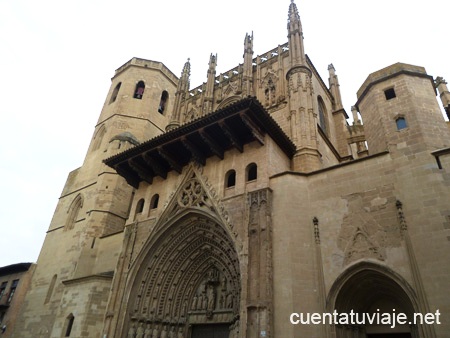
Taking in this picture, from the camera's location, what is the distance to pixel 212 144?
485 inches

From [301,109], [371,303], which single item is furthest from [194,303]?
[301,109]

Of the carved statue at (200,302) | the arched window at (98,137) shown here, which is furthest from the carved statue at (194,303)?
the arched window at (98,137)

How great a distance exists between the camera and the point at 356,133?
1669 centimetres

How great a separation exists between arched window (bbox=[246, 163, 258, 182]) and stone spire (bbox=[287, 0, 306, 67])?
632 cm

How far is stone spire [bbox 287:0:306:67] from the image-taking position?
15.6 metres

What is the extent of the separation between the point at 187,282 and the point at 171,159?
4857 mm

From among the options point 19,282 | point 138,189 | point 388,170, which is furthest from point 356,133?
point 19,282

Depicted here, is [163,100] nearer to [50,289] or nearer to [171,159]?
[171,159]

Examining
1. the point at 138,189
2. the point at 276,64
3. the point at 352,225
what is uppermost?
the point at 276,64

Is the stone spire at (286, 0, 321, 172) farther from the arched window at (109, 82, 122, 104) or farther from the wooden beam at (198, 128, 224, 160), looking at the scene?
the arched window at (109, 82, 122, 104)

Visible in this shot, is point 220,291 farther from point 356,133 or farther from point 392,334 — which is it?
point 356,133

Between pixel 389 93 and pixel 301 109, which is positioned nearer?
pixel 389 93

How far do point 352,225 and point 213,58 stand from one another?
15645 millimetres

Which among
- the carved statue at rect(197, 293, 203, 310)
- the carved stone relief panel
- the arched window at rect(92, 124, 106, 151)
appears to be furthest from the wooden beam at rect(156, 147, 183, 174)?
the arched window at rect(92, 124, 106, 151)
